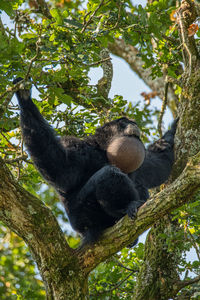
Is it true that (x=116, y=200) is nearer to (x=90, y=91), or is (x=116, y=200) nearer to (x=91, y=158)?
(x=91, y=158)

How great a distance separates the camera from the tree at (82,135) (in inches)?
190

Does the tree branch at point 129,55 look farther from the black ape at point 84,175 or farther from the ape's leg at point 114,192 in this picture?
the ape's leg at point 114,192

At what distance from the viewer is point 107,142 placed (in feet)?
22.9

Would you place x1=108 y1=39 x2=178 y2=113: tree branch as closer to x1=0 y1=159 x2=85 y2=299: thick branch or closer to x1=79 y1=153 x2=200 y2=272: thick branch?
x1=79 y1=153 x2=200 y2=272: thick branch

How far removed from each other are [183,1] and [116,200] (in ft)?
11.3

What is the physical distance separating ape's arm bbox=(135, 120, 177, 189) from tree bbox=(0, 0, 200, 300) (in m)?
0.36

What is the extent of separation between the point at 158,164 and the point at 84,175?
1456 mm

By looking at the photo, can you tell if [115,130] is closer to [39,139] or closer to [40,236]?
[39,139]

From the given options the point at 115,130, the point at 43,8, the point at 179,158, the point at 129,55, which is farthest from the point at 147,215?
the point at 129,55

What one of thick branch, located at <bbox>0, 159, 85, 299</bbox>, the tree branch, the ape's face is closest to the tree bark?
the ape's face

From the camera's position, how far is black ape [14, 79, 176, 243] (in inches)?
223

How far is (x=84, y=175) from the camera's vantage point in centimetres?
642

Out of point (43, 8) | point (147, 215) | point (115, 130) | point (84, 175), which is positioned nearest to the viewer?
point (147, 215)

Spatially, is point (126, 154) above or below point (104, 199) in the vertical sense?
above
